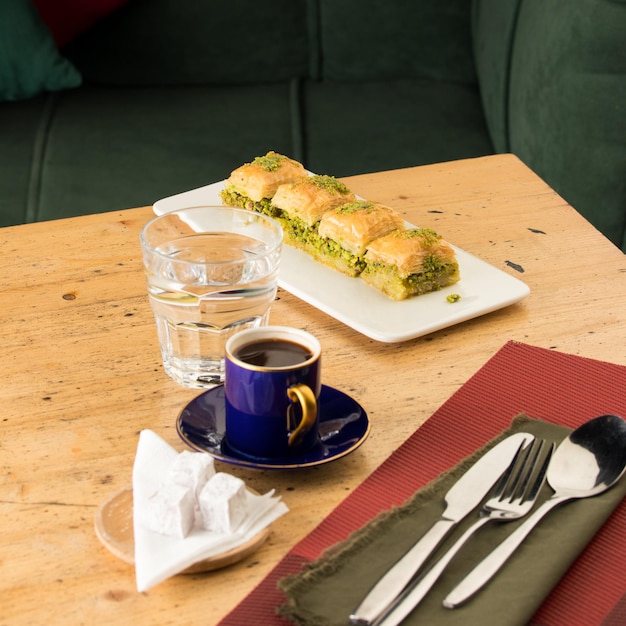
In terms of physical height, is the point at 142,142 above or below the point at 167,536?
below

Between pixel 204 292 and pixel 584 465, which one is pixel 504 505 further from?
pixel 204 292

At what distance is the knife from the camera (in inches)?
24.8

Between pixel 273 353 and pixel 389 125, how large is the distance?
65.5 inches

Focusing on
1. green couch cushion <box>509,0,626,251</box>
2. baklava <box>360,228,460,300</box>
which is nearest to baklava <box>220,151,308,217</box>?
baklava <box>360,228,460,300</box>

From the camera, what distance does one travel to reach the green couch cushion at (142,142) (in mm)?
2105

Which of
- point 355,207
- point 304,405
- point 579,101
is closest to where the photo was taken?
point 304,405

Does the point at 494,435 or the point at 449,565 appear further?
the point at 494,435

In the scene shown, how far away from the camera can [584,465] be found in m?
0.79

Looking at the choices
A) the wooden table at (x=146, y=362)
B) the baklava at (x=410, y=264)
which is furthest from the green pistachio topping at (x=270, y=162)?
the baklava at (x=410, y=264)

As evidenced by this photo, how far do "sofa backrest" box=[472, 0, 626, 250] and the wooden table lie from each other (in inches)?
20.6

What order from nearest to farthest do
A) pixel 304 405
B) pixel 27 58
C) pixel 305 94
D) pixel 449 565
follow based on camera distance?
pixel 449 565, pixel 304 405, pixel 27 58, pixel 305 94

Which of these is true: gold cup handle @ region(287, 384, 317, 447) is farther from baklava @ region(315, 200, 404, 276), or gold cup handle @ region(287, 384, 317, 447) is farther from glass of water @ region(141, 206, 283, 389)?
baklava @ region(315, 200, 404, 276)

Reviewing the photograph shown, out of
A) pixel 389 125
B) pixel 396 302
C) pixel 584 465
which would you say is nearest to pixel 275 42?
pixel 389 125

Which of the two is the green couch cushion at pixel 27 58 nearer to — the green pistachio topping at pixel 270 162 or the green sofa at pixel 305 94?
the green sofa at pixel 305 94
